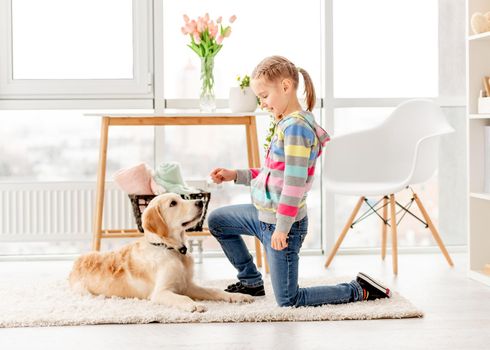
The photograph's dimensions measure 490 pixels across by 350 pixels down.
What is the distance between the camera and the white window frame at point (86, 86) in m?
4.48

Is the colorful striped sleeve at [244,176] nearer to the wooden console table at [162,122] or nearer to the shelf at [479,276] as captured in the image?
the wooden console table at [162,122]

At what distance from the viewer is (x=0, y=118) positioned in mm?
4547

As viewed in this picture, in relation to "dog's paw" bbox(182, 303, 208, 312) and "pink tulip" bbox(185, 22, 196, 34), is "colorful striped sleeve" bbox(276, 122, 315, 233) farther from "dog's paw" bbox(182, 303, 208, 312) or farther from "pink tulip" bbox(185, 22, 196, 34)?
"pink tulip" bbox(185, 22, 196, 34)

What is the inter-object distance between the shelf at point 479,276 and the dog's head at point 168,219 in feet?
4.43

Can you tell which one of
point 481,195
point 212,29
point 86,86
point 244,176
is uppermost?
point 212,29

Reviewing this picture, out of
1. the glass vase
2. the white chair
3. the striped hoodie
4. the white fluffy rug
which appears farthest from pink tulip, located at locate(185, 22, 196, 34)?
the white fluffy rug

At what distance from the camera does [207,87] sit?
419 centimetres

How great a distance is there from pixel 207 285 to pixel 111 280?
498 mm

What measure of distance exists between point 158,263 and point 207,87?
1304 mm

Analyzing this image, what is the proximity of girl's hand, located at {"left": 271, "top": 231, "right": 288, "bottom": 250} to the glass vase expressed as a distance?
140 centimetres

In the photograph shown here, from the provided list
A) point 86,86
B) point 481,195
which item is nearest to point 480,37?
point 481,195

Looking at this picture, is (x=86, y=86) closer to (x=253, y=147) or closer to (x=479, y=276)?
(x=253, y=147)

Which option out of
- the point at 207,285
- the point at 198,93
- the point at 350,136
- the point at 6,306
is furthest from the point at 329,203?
the point at 6,306

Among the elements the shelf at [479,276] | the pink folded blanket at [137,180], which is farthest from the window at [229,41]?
the shelf at [479,276]
